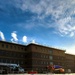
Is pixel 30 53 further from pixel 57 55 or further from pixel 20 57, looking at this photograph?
pixel 57 55

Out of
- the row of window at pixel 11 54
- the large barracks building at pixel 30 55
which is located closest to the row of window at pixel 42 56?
the large barracks building at pixel 30 55

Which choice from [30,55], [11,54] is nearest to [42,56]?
[30,55]

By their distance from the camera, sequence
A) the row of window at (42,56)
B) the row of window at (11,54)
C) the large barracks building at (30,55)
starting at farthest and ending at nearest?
the row of window at (42,56) → the large barracks building at (30,55) → the row of window at (11,54)

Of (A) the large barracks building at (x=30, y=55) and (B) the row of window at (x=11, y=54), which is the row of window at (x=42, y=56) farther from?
(B) the row of window at (x=11, y=54)

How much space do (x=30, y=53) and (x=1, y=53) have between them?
1554 centimetres

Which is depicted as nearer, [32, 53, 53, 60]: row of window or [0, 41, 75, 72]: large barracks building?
[0, 41, 75, 72]: large barracks building

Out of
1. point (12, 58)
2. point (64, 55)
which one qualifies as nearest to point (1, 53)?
point (12, 58)

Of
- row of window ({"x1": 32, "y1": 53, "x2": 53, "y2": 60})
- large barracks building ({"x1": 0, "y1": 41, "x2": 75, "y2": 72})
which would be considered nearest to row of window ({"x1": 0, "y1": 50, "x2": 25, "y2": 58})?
large barracks building ({"x1": 0, "y1": 41, "x2": 75, "y2": 72})

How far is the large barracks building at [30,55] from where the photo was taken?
7556 cm

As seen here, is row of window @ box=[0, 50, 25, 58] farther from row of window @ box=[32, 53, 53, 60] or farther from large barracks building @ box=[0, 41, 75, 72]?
row of window @ box=[32, 53, 53, 60]

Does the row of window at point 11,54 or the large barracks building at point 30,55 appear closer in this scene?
the row of window at point 11,54

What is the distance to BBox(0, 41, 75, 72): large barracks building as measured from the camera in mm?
75562

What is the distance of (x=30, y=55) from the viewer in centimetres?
8262

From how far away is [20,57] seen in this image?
269 feet
